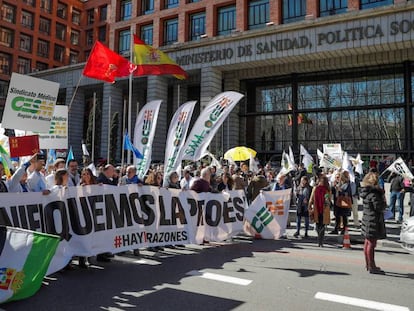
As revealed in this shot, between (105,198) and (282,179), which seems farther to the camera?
(282,179)

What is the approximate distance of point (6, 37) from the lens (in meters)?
49.9

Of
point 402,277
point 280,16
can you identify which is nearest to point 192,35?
point 280,16

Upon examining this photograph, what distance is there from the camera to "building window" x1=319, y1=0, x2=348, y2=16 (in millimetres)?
26203

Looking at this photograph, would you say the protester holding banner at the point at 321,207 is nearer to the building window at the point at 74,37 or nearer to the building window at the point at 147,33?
the building window at the point at 147,33

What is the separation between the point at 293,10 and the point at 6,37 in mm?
39275

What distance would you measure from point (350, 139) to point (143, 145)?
2100cm

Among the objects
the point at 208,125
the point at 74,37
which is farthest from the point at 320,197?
the point at 74,37

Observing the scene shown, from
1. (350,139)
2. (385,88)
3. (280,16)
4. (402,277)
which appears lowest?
(402,277)

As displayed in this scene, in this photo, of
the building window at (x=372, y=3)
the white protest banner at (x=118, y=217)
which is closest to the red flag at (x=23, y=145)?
the white protest banner at (x=118, y=217)

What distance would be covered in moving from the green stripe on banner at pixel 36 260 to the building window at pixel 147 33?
31489 mm

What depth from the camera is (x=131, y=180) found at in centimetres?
893

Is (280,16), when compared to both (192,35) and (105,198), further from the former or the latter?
(105,198)

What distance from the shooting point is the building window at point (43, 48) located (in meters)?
53.7

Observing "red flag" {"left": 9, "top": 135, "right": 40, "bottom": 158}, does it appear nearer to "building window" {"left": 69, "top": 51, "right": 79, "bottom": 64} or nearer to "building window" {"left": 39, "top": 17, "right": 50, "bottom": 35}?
"building window" {"left": 39, "top": 17, "right": 50, "bottom": 35}
